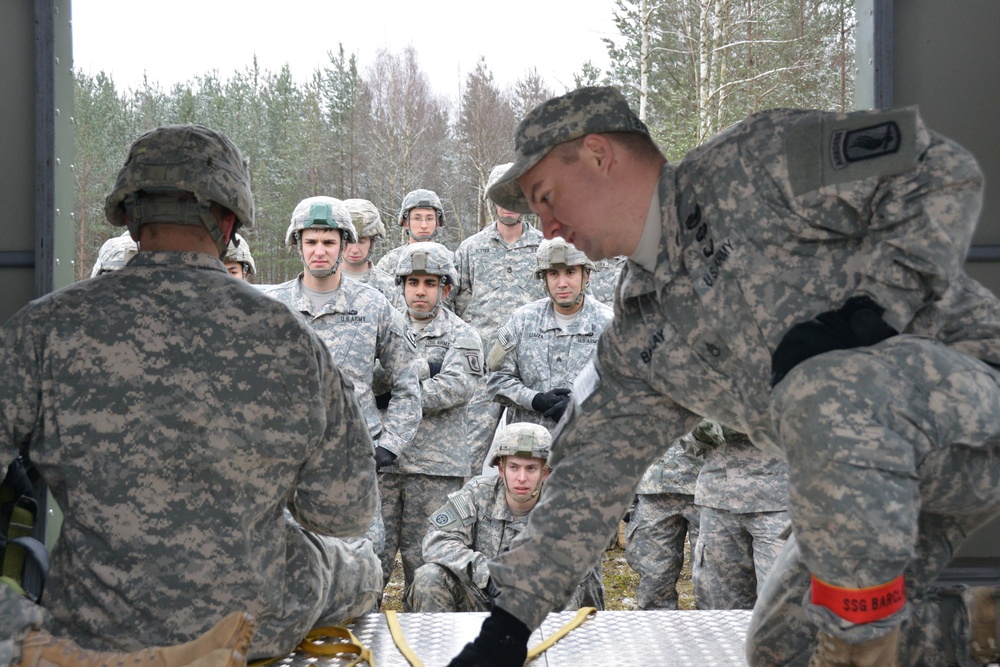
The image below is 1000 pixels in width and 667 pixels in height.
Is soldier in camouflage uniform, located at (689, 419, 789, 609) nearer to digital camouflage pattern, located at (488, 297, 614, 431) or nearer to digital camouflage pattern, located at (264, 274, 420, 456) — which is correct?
digital camouflage pattern, located at (488, 297, 614, 431)

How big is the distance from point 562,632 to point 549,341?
3.21 m

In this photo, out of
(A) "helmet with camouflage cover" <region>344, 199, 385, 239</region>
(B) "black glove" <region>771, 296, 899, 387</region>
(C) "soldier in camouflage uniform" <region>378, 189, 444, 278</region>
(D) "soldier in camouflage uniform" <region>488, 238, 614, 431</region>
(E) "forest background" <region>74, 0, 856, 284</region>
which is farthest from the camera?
(E) "forest background" <region>74, 0, 856, 284</region>

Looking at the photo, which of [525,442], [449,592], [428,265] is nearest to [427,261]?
[428,265]

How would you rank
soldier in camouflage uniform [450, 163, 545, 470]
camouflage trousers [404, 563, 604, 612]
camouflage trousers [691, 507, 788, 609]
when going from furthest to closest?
1. soldier in camouflage uniform [450, 163, 545, 470]
2. camouflage trousers [691, 507, 788, 609]
3. camouflage trousers [404, 563, 604, 612]

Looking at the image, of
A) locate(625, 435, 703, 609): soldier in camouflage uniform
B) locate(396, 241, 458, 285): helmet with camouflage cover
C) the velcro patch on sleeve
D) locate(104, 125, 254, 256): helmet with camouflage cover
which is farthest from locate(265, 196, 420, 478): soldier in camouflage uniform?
the velcro patch on sleeve

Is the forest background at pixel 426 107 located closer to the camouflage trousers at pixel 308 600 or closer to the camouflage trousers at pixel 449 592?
the camouflage trousers at pixel 449 592

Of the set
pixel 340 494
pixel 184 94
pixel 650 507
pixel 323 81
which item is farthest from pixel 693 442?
pixel 323 81

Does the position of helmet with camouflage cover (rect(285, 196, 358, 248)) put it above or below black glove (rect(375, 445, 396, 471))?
above

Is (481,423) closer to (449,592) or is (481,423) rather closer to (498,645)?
(449,592)

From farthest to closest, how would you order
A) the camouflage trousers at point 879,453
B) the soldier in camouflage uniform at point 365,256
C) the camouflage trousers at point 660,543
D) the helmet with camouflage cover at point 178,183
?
the soldier in camouflage uniform at point 365,256 → the camouflage trousers at point 660,543 → the helmet with camouflage cover at point 178,183 → the camouflage trousers at point 879,453

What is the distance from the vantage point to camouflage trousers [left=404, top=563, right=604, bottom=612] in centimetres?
551

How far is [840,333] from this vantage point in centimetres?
256

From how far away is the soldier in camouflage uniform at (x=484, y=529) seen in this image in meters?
5.55

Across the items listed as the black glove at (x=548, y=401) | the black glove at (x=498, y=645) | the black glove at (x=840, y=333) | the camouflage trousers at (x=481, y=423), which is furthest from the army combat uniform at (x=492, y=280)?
the black glove at (x=840, y=333)
